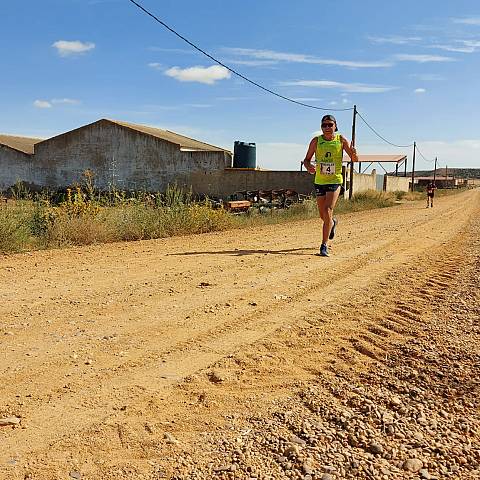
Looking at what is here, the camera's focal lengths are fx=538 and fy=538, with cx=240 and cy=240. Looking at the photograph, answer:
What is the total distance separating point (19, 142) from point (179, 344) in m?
43.0

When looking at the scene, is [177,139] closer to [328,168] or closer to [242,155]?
[242,155]

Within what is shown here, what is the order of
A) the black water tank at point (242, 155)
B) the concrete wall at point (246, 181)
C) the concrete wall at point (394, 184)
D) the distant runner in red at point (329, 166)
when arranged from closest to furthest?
the distant runner in red at point (329, 166)
the concrete wall at point (246, 181)
the black water tank at point (242, 155)
the concrete wall at point (394, 184)

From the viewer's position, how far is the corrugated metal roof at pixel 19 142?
3788 cm

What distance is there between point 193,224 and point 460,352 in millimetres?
7448

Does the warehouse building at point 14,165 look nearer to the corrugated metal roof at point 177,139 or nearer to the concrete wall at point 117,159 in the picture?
the concrete wall at point 117,159

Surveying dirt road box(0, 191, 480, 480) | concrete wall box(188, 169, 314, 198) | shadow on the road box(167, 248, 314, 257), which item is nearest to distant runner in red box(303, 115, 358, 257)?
shadow on the road box(167, 248, 314, 257)

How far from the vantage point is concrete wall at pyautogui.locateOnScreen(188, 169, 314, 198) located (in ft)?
88.0

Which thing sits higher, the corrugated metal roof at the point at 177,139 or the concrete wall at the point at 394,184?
the corrugated metal roof at the point at 177,139

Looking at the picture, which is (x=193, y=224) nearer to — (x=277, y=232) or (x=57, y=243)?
(x=277, y=232)

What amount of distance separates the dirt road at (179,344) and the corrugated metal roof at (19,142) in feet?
112

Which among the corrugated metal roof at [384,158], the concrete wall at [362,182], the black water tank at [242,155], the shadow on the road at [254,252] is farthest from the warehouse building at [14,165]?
the corrugated metal roof at [384,158]

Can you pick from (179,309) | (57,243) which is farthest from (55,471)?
(57,243)

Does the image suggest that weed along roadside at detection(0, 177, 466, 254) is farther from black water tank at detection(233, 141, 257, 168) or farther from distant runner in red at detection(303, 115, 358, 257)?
black water tank at detection(233, 141, 257, 168)

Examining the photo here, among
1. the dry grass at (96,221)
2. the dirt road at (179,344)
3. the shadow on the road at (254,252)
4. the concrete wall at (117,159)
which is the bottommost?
the dirt road at (179,344)
